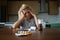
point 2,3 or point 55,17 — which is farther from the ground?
point 2,3

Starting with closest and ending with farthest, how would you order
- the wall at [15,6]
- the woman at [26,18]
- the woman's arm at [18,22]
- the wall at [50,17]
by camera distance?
the woman's arm at [18,22] < the woman at [26,18] < the wall at [15,6] < the wall at [50,17]

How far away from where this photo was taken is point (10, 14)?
5.66 m

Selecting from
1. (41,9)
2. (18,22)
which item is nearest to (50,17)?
(41,9)

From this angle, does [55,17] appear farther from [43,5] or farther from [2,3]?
[2,3]

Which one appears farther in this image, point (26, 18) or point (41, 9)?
point (41, 9)

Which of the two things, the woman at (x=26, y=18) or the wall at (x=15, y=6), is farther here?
the wall at (x=15, y=6)

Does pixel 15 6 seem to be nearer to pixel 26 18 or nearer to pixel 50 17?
pixel 50 17

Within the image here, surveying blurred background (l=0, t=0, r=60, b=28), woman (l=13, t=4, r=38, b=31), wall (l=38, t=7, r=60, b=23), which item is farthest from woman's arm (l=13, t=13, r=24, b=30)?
wall (l=38, t=7, r=60, b=23)

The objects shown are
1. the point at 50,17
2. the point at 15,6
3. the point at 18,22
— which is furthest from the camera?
the point at 50,17

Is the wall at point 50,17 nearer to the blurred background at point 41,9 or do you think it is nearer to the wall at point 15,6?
the blurred background at point 41,9

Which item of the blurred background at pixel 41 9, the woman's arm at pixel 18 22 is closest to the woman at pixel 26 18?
the woman's arm at pixel 18 22

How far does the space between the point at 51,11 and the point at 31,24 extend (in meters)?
2.78

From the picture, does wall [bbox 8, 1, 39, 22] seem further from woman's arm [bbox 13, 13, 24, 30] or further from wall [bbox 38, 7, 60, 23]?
woman's arm [bbox 13, 13, 24, 30]

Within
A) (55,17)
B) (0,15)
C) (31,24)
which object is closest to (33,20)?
(31,24)
